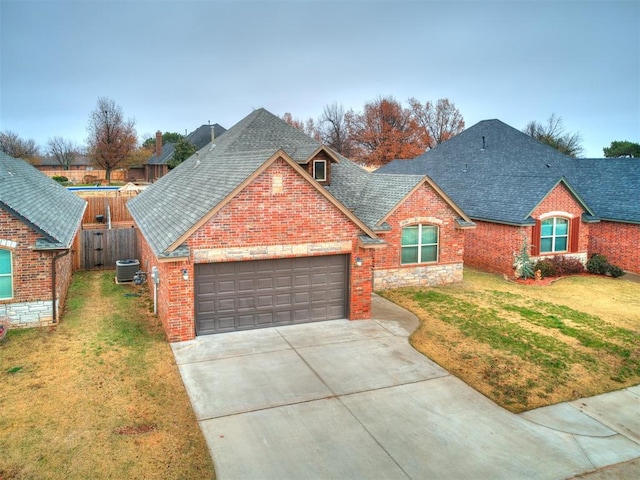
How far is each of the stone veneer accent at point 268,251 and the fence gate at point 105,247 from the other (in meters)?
11.7

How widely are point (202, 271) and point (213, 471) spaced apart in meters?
6.83

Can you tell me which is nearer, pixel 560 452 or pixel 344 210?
pixel 560 452

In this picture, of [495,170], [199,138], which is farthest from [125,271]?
[199,138]

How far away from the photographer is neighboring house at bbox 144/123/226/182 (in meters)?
55.0

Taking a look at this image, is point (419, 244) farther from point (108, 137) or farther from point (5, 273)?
point (108, 137)

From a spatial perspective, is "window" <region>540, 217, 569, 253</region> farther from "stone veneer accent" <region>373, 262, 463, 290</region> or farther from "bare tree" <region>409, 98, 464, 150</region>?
"bare tree" <region>409, 98, 464, 150</region>

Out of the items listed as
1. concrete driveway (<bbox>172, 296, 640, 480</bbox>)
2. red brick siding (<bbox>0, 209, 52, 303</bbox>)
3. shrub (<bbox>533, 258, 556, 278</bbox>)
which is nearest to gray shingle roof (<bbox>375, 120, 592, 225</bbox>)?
shrub (<bbox>533, 258, 556, 278</bbox>)

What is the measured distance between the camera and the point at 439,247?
70.9ft

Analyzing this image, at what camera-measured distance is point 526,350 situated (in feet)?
45.2

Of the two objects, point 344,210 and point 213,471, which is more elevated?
point 344,210

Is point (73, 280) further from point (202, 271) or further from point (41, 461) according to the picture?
point (41, 461)

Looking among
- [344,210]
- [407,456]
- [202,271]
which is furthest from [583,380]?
[202,271]

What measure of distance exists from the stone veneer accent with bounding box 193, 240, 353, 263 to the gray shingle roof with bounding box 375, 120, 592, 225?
11077mm

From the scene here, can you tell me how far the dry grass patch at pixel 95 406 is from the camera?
8.26 m
